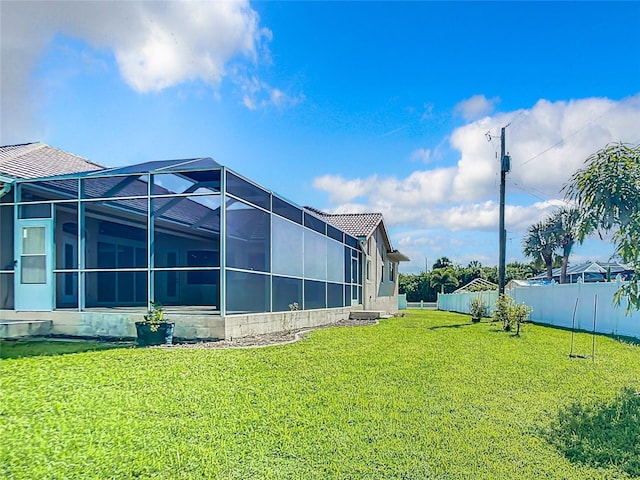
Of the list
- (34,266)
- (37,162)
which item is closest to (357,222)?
(37,162)

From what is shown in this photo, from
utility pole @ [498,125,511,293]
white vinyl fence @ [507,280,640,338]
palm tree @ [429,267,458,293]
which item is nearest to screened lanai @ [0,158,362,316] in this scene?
utility pole @ [498,125,511,293]

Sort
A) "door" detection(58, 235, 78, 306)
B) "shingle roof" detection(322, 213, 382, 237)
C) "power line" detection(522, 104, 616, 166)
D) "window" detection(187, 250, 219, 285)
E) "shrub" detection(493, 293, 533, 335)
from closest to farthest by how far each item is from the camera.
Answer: "power line" detection(522, 104, 616, 166)
"door" detection(58, 235, 78, 306)
"shrub" detection(493, 293, 533, 335)
"window" detection(187, 250, 219, 285)
"shingle roof" detection(322, 213, 382, 237)

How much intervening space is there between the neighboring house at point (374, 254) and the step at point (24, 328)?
14.2 metres

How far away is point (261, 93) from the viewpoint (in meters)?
12.7

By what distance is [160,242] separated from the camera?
63.4ft

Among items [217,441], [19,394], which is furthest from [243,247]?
[217,441]

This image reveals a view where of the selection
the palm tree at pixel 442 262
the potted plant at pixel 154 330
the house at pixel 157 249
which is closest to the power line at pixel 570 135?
the house at pixel 157 249

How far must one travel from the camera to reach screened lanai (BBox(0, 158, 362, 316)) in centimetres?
1082

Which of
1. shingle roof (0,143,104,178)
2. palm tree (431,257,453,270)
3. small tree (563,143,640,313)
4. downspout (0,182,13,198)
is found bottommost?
palm tree (431,257,453,270)

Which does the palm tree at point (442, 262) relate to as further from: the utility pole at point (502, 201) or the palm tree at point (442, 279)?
the utility pole at point (502, 201)

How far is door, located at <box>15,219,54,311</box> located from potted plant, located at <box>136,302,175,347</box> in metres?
3.06

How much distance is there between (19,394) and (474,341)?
9634 mm

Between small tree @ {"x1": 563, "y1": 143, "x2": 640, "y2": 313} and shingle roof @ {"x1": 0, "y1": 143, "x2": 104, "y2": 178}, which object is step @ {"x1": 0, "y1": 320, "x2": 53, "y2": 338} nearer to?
shingle roof @ {"x1": 0, "y1": 143, "x2": 104, "y2": 178}

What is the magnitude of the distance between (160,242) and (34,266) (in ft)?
26.5
